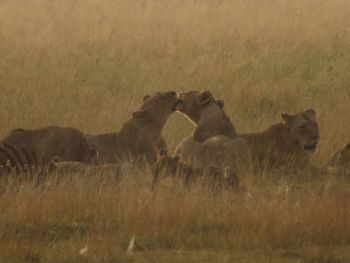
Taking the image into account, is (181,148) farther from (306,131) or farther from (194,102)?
(306,131)

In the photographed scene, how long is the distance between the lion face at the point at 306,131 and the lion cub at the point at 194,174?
178cm

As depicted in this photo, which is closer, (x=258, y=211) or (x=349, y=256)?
(x=349, y=256)

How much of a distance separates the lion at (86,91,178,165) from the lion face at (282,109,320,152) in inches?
45.8

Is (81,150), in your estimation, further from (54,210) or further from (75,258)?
(75,258)

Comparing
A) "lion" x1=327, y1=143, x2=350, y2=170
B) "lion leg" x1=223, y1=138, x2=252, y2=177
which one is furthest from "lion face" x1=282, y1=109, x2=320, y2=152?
"lion leg" x1=223, y1=138, x2=252, y2=177

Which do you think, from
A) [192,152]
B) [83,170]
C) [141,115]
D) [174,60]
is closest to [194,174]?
[83,170]

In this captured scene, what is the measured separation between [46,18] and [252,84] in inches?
219

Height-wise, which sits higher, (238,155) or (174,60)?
(174,60)

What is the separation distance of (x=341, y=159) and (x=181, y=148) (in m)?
1.45

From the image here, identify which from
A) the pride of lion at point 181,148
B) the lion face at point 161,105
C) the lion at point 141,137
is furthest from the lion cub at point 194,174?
the lion face at point 161,105

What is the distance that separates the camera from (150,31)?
19.0m

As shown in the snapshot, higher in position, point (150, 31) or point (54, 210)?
point (150, 31)

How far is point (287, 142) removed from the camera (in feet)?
38.7

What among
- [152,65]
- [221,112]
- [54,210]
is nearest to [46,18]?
[152,65]
